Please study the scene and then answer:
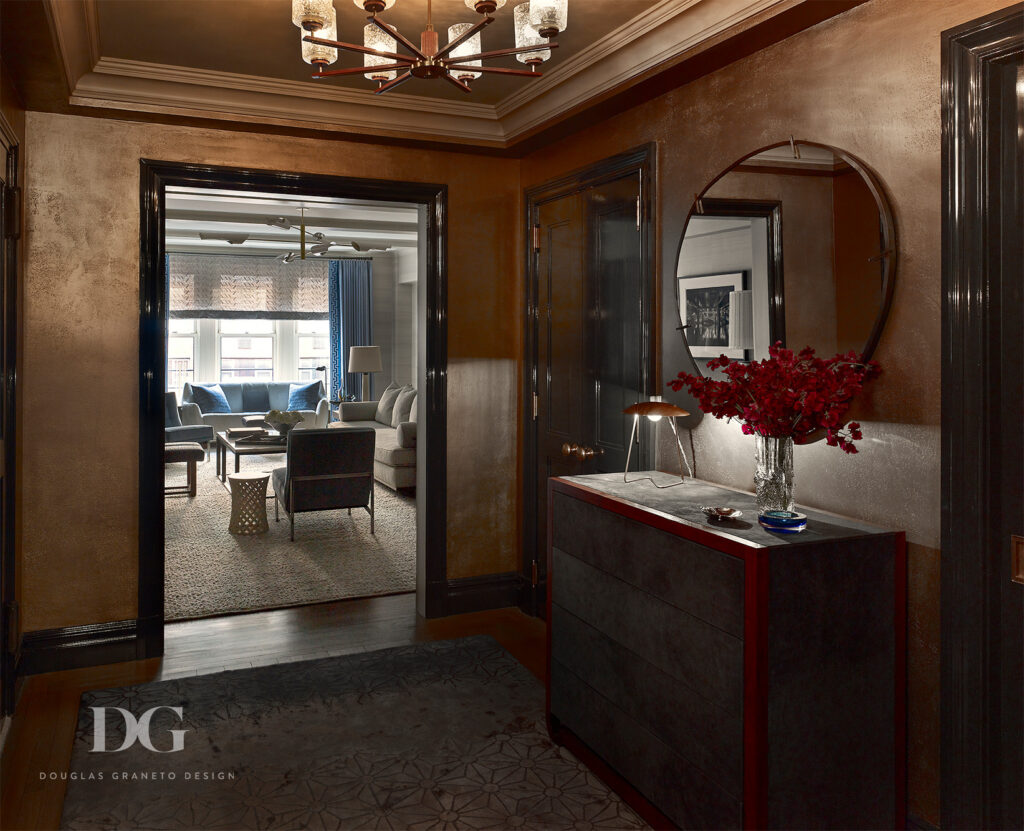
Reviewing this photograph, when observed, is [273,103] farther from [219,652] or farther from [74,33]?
[219,652]

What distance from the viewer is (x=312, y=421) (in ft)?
31.0

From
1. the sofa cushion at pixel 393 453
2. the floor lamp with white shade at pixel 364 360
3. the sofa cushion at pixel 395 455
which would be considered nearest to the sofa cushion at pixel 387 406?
the floor lamp with white shade at pixel 364 360

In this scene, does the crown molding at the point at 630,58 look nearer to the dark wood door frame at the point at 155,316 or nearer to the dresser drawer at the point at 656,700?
the dark wood door frame at the point at 155,316

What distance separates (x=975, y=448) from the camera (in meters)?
1.91

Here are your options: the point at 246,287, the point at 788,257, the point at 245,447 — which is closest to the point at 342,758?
the point at 788,257

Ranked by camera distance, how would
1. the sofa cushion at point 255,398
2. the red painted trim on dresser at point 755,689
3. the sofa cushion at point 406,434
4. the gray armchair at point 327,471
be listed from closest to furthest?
the red painted trim on dresser at point 755,689 → the gray armchair at point 327,471 → the sofa cushion at point 406,434 → the sofa cushion at point 255,398

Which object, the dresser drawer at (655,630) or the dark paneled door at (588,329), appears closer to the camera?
the dresser drawer at (655,630)

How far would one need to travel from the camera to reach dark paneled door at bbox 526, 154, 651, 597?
327cm

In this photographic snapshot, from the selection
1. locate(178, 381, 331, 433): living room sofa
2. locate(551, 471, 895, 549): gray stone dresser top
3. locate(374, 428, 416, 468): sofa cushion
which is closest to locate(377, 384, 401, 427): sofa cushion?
locate(178, 381, 331, 433): living room sofa

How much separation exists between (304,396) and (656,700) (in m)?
9.07

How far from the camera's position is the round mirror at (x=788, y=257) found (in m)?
2.18

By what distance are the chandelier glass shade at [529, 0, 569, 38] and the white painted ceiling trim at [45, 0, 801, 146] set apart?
0.71 metres

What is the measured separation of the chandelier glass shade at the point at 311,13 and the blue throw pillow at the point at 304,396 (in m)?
8.85

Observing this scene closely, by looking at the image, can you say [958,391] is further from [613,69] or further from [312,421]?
[312,421]
